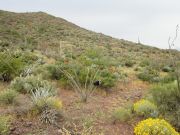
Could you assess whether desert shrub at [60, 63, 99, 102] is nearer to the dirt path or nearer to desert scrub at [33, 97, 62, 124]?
the dirt path

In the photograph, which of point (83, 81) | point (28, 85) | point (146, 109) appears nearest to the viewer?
point (146, 109)

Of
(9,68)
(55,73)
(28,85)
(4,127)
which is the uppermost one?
(9,68)

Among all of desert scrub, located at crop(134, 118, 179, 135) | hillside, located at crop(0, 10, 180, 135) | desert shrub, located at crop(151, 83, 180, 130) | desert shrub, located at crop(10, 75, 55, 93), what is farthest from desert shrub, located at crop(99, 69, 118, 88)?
desert scrub, located at crop(134, 118, 179, 135)

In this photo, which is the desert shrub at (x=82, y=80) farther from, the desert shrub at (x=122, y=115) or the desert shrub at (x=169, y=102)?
the desert shrub at (x=169, y=102)

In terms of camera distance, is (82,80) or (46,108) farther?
(82,80)

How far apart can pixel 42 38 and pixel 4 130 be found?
32046 millimetres

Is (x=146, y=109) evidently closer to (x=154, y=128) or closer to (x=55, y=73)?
(x=154, y=128)

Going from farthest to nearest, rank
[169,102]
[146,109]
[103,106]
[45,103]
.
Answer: [103,106], [169,102], [146,109], [45,103]

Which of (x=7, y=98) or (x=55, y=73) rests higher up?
(x=55, y=73)

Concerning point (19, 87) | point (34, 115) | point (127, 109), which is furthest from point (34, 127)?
point (19, 87)

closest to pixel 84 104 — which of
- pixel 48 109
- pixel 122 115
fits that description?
pixel 122 115

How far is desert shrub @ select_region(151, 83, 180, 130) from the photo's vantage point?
896cm

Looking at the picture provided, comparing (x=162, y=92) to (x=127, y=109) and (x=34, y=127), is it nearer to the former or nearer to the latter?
(x=127, y=109)

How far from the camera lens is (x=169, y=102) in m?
9.68
